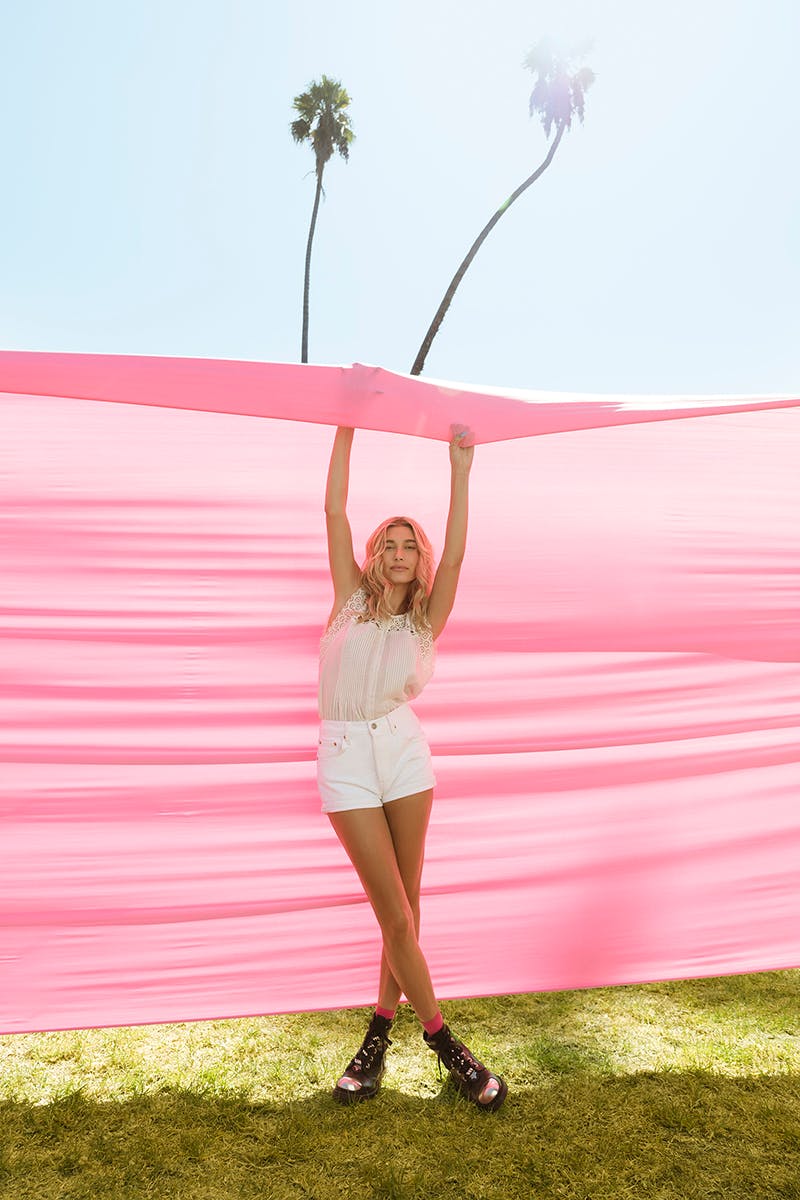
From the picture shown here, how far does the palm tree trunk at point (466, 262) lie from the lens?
14.2 metres

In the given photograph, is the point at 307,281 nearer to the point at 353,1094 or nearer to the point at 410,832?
the point at 410,832

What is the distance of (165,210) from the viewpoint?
2055 cm

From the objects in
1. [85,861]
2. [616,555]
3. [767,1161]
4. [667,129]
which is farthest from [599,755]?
[667,129]

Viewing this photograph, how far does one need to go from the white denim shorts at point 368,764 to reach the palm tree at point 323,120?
1737 centimetres

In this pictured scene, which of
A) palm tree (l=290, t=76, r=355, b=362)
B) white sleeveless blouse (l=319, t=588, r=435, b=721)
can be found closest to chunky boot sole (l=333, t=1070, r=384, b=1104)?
white sleeveless blouse (l=319, t=588, r=435, b=721)

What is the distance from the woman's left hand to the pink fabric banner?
0.09m

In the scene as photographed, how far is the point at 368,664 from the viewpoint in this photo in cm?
253

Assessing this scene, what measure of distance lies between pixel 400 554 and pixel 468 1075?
1523mm

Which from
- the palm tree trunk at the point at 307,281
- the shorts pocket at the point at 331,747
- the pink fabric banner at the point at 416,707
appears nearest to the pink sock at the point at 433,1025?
the pink fabric banner at the point at 416,707

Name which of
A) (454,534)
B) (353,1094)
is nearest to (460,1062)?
(353,1094)

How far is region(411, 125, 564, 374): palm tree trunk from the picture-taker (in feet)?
46.6

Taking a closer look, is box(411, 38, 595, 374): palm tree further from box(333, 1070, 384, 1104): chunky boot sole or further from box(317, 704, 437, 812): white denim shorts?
box(333, 1070, 384, 1104): chunky boot sole

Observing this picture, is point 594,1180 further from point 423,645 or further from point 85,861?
point 85,861

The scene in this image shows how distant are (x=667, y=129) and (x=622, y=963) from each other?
46.6ft
